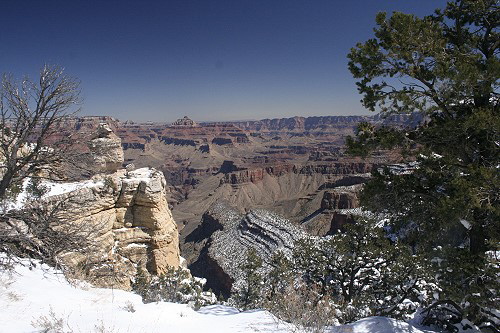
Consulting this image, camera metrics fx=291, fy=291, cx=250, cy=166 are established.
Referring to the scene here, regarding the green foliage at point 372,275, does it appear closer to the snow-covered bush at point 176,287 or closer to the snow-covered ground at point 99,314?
the snow-covered ground at point 99,314

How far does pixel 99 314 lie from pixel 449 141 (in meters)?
8.61

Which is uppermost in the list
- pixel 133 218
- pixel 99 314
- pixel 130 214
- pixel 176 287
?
pixel 99 314

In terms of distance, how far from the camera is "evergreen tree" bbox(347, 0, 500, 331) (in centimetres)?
587

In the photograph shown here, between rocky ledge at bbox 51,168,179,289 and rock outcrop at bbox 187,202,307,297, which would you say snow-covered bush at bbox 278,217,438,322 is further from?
rock outcrop at bbox 187,202,307,297

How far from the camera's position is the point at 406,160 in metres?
7.48

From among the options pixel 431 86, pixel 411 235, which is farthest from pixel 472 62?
pixel 411 235

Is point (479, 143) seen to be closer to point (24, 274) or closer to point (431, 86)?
point (431, 86)

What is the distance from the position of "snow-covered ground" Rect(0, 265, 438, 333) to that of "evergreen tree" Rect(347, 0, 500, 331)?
179 cm

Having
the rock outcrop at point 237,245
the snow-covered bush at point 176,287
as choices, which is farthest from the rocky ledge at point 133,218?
the rock outcrop at point 237,245

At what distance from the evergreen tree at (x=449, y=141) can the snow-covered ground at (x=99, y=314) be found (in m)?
1.79

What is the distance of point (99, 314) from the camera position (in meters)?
6.13

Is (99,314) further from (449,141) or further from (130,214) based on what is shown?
(130,214)

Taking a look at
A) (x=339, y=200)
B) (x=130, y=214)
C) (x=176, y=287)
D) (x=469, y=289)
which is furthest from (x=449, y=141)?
(x=339, y=200)

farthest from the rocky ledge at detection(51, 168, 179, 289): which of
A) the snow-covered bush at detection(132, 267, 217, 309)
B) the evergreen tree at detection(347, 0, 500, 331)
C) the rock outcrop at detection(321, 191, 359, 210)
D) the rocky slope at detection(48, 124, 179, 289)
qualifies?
the rock outcrop at detection(321, 191, 359, 210)
